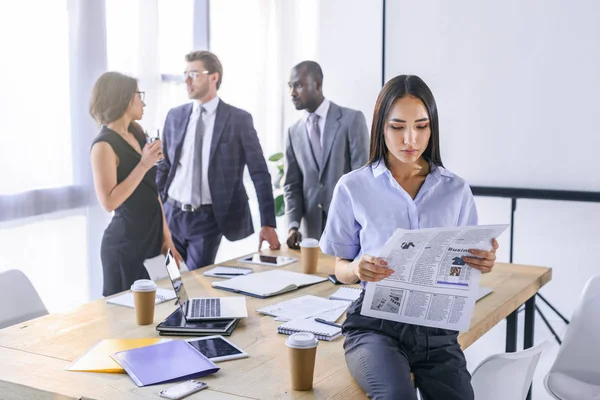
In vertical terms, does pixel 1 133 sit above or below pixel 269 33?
below

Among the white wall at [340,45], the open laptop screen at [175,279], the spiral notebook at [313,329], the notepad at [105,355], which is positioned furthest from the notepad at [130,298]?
the white wall at [340,45]

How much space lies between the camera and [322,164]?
3.59 metres

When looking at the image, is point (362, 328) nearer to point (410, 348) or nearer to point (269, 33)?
point (410, 348)

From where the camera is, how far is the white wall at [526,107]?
414 centimetres

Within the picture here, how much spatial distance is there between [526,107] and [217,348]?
3.11m

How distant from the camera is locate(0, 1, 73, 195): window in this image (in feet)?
10.5

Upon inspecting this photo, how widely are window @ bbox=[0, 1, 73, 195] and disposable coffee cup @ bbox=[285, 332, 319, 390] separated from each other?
2.15m

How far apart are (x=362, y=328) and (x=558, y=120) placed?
289 cm

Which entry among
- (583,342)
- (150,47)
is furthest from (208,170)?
(583,342)

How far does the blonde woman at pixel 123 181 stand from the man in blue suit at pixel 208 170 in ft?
0.79

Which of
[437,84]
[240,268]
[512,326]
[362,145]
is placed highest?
[437,84]

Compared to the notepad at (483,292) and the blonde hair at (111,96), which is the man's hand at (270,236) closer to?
the blonde hair at (111,96)

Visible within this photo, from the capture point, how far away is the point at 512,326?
291 cm

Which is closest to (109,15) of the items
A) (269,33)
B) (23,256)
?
(23,256)
